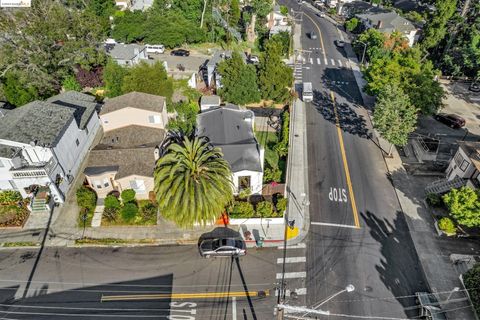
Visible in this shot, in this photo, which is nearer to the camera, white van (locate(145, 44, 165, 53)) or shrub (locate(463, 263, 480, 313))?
shrub (locate(463, 263, 480, 313))

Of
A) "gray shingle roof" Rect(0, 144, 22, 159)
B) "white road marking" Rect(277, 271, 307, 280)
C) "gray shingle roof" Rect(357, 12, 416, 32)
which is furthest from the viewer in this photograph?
"gray shingle roof" Rect(357, 12, 416, 32)

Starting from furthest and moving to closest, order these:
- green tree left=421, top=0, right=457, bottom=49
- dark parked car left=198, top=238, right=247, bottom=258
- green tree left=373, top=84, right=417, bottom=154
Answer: green tree left=421, top=0, right=457, bottom=49, green tree left=373, top=84, right=417, bottom=154, dark parked car left=198, top=238, right=247, bottom=258

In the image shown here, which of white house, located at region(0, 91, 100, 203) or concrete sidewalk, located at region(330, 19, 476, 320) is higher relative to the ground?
white house, located at region(0, 91, 100, 203)

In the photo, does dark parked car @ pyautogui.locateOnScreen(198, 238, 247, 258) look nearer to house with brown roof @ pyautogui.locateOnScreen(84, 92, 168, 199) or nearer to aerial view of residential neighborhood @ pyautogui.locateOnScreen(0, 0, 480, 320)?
aerial view of residential neighborhood @ pyautogui.locateOnScreen(0, 0, 480, 320)

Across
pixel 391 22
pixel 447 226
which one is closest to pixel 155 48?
pixel 391 22

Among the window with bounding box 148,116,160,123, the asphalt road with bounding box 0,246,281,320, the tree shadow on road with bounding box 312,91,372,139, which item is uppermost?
the window with bounding box 148,116,160,123

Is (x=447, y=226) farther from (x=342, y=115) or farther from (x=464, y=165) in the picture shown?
(x=342, y=115)

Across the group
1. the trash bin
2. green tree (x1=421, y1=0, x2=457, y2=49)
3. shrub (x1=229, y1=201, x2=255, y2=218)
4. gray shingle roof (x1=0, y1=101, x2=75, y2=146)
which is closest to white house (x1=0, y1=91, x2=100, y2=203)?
gray shingle roof (x1=0, y1=101, x2=75, y2=146)

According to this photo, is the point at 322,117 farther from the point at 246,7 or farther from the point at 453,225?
the point at 246,7
